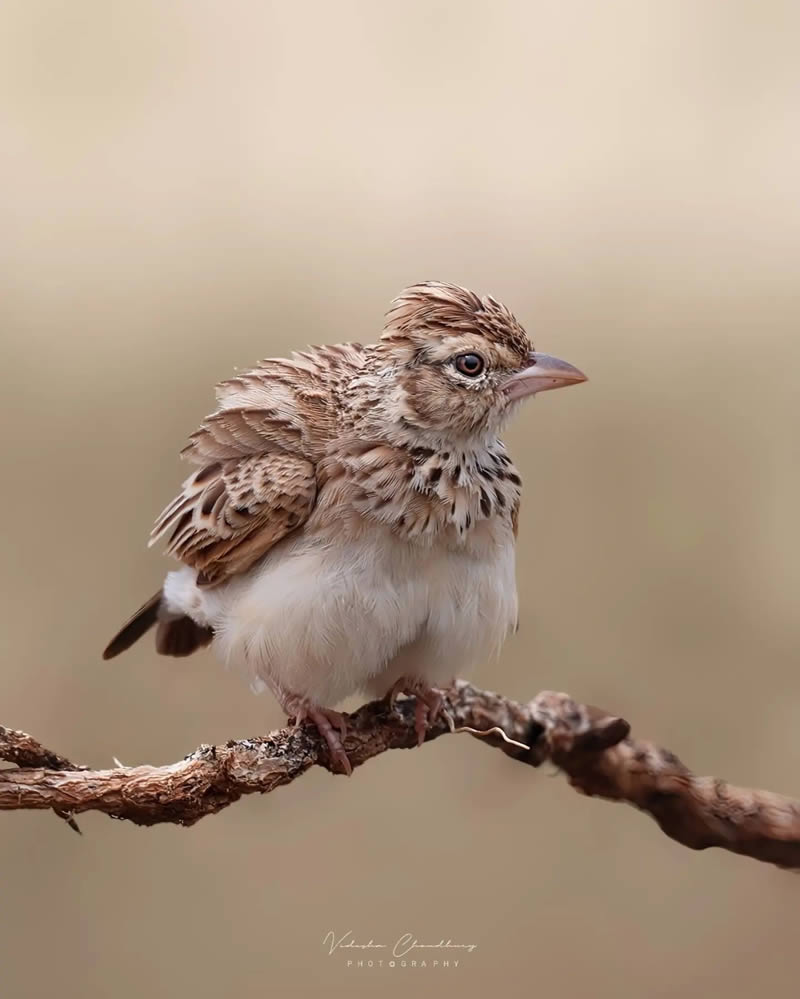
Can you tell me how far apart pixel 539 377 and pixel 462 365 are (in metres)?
→ 0.20

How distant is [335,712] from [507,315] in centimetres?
122

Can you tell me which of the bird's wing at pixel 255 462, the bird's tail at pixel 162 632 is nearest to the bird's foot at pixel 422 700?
the bird's wing at pixel 255 462

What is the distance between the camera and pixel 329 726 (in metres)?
3.43

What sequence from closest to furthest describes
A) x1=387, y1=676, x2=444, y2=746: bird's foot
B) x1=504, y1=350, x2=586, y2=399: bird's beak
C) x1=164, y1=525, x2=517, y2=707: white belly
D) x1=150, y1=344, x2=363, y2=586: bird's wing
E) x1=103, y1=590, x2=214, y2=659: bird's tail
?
x1=504, y1=350, x2=586, y2=399: bird's beak, x1=164, y1=525, x2=517, y2=707: white belly, x1=150, y1=344, x2=363, y2=586: bird's wing, x1=387, y1=676, x2=444, y2=746: bird's foot, x1=103, y1=590, x2=214, y2=659: bird's tail

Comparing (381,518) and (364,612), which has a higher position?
(381,518)

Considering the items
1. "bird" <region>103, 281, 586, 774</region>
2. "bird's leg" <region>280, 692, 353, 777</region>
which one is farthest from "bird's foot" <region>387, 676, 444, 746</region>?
"bird's leg" <region>280, 692, 353, 777</region>

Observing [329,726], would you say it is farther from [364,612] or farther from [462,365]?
[462,365]

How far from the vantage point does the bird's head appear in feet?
10.6

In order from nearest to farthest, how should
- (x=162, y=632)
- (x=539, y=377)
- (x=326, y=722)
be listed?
(x=539, y=377) < (x=326, y=722) < (x=162, y=632)

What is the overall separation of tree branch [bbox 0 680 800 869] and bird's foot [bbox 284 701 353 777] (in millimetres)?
25

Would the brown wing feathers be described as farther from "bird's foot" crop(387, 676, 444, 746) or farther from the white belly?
"bird's foot" crop(387, 676, 444, 746)

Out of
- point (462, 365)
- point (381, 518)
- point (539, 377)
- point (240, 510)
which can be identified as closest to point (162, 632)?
point (240, 510)

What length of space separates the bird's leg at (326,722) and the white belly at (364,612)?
3 centimetres

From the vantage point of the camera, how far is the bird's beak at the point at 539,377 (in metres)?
3.22
